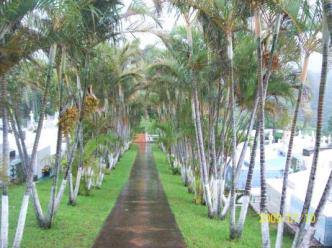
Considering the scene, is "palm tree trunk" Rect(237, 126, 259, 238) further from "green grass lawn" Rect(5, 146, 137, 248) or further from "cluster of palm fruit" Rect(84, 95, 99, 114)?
"cluster of palm fruit" Rect(84, 95, 99, 114)

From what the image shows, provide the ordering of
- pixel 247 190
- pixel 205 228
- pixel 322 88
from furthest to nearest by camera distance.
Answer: pixel 205 228 < pixel 247 190 < pixel 322 88

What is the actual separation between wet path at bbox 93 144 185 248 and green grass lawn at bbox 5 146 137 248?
0.82 ft

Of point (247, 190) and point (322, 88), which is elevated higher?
point (322, 88)

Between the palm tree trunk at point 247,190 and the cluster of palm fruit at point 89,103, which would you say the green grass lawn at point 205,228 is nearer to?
the palm tree trunk at point 247,190

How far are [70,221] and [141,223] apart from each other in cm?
160

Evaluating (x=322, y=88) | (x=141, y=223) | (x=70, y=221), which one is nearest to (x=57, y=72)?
(x=70, y=221)

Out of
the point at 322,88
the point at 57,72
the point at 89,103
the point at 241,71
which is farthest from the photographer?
the point at 89,103

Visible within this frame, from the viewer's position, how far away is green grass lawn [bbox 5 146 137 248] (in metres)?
8.77

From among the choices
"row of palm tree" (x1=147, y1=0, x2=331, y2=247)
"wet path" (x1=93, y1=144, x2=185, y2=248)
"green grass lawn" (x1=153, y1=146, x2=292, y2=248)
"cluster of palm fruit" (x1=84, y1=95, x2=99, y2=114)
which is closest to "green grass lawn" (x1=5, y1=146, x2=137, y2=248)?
"wet path" (x1=93, y1=144, x2=185, y2=248)

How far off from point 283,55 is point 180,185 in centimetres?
1093

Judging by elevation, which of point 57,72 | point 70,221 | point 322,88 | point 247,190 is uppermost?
point 57,72

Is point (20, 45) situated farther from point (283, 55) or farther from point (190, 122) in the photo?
point (190, 122)

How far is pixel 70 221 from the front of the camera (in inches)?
421

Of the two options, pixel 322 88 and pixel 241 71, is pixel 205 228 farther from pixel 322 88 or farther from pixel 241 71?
pixel 322 88
